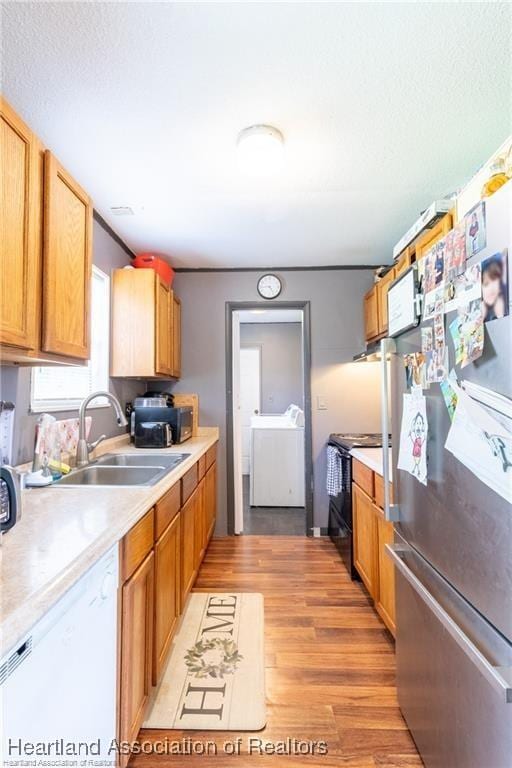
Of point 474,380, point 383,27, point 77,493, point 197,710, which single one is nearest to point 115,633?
point 77,493

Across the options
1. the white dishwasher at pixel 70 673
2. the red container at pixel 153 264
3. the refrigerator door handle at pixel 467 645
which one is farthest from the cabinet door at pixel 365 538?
the red container at pixel 153 264

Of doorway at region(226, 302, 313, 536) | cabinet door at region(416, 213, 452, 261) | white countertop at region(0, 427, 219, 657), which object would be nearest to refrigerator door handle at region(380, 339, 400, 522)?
cabinet door at region(416, 213, 452, 261)

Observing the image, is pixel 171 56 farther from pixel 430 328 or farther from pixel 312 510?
pixel 312 510

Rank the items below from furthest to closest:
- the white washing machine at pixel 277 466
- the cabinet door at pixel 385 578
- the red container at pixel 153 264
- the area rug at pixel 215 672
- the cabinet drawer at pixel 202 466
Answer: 1. the white washing machine at pixel 277 466
2. the red container at pixel 153 264
3. the cabinet drawer at pixel 202 466
4. the cabinet door at pixel 385 578
5. the area rug at pixel 215 672

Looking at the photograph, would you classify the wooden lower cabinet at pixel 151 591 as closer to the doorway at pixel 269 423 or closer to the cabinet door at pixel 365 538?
the cabinet door at pixel 365 538

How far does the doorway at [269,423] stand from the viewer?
3.46 meters

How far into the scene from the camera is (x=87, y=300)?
161 centimetres

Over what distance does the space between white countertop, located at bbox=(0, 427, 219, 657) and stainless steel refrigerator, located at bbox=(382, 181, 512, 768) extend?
94cm

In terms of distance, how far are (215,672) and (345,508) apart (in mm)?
1345

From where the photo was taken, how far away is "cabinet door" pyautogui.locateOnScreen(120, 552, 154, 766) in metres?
1.17

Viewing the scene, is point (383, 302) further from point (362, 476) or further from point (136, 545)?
point (136, 545)

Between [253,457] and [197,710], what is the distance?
275cm

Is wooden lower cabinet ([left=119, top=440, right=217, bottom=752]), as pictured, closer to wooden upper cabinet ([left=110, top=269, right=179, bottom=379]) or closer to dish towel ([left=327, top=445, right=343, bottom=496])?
wooden upper cabinet ([left=110, top=269, right=179, bottom=379])

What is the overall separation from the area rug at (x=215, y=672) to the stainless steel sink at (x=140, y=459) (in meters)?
0.88
